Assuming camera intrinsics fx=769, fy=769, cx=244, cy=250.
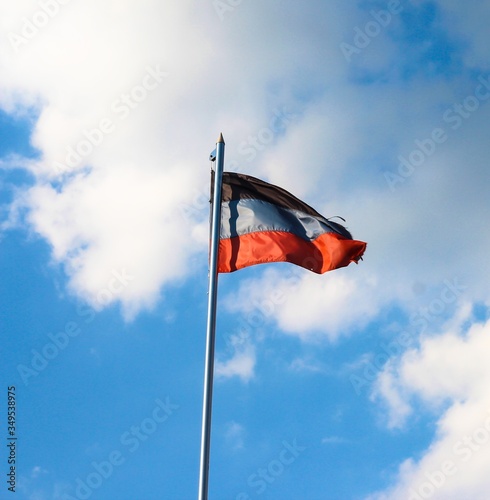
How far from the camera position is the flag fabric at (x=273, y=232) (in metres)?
18.0

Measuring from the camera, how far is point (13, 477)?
23.1 metres

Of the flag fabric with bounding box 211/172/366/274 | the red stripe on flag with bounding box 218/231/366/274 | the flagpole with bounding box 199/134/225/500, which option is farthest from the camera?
the flag fabric with bounding box 211/172/366/274

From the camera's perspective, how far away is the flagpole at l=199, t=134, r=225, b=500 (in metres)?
14.7

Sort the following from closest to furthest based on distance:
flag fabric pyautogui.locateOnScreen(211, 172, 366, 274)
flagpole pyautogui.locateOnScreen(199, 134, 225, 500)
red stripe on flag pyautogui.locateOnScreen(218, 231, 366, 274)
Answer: flagpole pyautogui.locateOnScreen(199, 134, 225, 500) → red stripe on flag pyautogui.locateOnScreen(218, 231, 366, 274) → flag fabric pyautogui.locateOnScreen(211, 172, 366, 274)

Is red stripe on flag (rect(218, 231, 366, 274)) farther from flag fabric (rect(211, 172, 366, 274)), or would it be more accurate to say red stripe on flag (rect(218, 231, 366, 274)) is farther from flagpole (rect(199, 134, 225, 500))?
flagpole (rect(199, 134, 225, 500))

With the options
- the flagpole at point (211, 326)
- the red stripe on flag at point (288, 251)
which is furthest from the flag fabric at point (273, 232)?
the flagpole at point (211, 326)

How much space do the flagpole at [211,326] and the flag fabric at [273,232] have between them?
0.77 metres

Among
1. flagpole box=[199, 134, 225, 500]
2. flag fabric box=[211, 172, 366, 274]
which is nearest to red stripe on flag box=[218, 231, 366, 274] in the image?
flag fabric box=[211, 172, 366, 274]

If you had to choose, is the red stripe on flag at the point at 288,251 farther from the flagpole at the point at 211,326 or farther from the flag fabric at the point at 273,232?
the flagpole at the point at 211,326

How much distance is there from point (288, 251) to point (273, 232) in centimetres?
58

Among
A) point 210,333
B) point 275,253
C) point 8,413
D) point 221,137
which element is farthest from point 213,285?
point 8,413

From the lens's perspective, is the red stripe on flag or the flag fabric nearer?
the red stripe on flag

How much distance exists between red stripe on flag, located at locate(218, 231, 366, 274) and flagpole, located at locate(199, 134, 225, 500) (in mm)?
866

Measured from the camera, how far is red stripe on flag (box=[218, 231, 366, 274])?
58.6 feet
